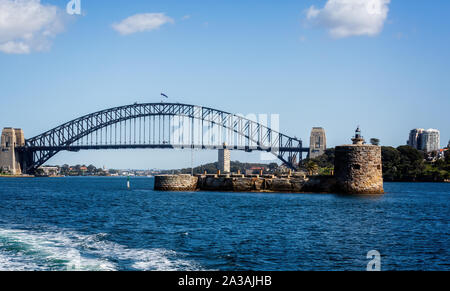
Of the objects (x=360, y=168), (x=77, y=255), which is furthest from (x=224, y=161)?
(x=77, y=255)

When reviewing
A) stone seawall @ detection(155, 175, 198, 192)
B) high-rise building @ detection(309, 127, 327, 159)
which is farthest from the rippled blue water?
high-rise building @ detection(309, 127, 327, 159)

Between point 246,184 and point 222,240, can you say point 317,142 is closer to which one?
point 246,184

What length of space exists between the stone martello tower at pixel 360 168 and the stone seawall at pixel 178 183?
1734 cm

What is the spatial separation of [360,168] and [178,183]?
65.4ft

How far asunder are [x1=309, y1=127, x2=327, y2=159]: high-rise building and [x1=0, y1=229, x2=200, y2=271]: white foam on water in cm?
11801

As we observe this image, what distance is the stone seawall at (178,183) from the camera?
53.4 meters

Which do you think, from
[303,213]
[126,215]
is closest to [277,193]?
[303,213]

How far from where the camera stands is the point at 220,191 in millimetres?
53344

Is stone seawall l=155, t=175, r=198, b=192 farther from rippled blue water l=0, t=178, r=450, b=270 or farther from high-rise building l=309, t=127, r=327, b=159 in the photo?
high-rise building l=309, t=127, r=327, b=159

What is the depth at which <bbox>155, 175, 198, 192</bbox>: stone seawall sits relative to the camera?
175 feet

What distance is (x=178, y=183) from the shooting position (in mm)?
53562
